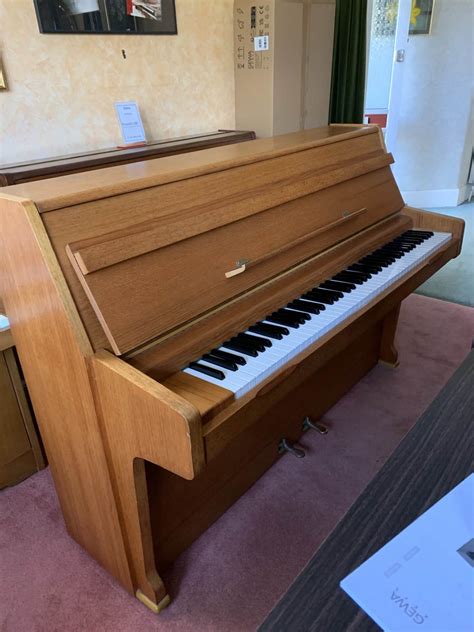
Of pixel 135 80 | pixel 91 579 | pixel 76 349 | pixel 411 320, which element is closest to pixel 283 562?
pixel 91 579

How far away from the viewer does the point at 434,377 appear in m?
2.28

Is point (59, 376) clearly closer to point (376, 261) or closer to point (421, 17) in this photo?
point (376, 261)

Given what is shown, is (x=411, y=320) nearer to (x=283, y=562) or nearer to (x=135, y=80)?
(x=283, y=562)

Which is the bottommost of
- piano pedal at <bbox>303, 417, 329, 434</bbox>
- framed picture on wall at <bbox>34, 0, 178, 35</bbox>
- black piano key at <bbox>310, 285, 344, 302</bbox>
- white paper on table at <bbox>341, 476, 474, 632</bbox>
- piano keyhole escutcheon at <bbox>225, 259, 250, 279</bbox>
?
piano pedal at <bbox>303, 417, 329, 434</bbox>

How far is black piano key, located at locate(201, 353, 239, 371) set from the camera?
1.10m

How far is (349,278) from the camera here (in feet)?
5.14

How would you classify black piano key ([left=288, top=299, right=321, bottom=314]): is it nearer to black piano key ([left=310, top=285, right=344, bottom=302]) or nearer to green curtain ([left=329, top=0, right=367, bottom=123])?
black piano key ([left=310, top=285, right=344, bottom=302])

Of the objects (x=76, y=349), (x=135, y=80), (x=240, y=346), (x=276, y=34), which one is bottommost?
(x=240, y=346)

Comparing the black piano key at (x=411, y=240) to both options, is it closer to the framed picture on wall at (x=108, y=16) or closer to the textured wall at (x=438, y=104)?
the framed picture on wall at (x=108, y=16)

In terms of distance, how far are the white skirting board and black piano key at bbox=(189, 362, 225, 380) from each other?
155 inches

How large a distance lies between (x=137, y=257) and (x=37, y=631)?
3.36ft

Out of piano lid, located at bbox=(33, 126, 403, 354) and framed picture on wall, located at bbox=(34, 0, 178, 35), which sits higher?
framed picture on wall, located at bbox=(34, 0, 178, 35)

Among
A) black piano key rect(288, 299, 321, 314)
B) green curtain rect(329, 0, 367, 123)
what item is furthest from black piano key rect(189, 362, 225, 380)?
green curtain rect(329, 0, 367, 123)

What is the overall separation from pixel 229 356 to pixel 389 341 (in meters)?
1.40
